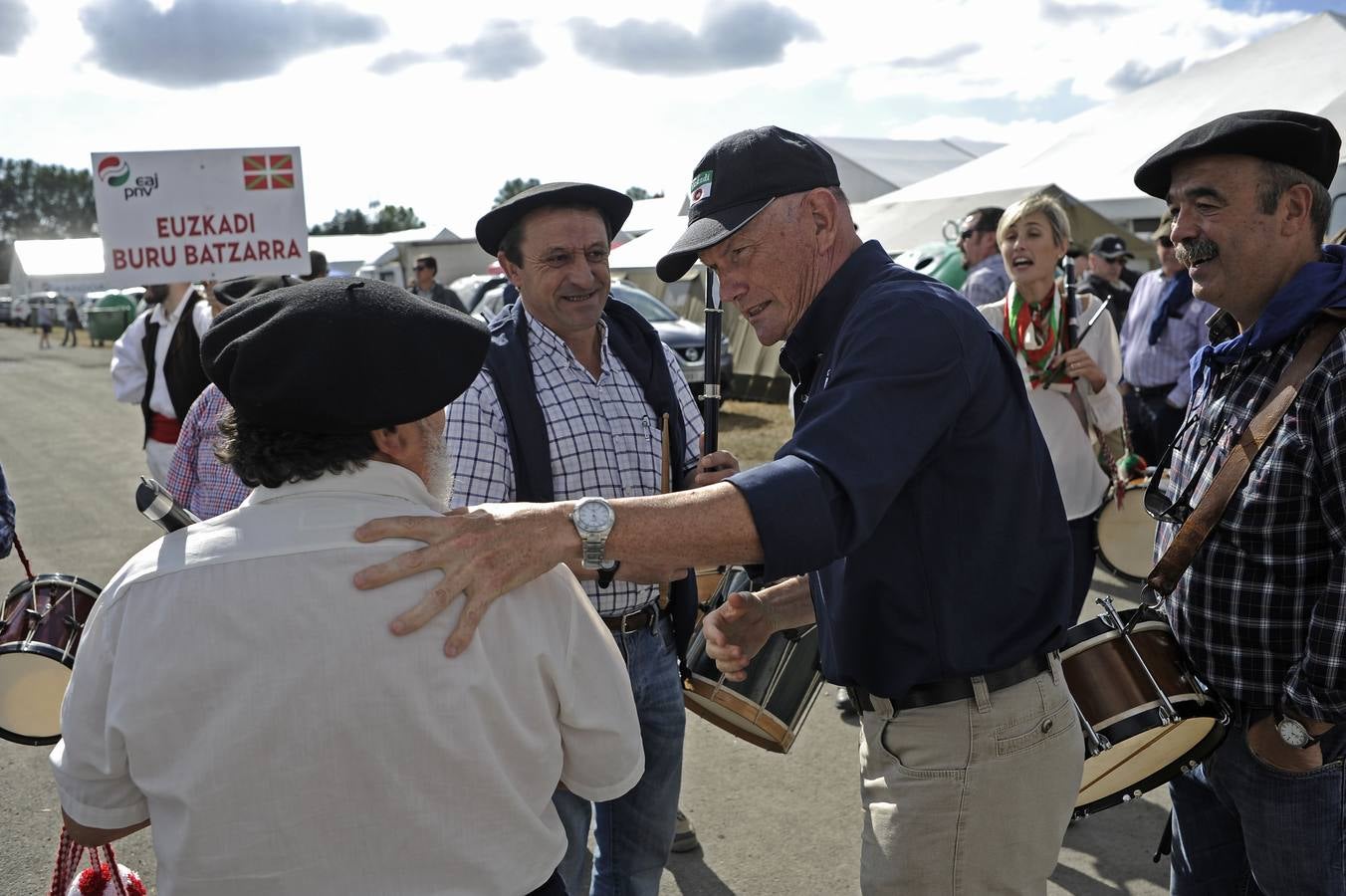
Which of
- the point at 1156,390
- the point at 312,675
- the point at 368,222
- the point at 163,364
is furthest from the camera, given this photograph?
the point at 368,222

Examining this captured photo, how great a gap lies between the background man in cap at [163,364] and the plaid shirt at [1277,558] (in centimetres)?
479

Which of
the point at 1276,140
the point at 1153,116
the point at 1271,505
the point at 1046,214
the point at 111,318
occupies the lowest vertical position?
the point at 111,318

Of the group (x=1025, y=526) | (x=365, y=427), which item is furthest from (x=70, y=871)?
(x=1025, y=526)

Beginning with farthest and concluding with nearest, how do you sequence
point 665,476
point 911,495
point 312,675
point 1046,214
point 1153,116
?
point 1153,116 → point 1046,214 → point 665,476 → point 911,495 → point 312,675

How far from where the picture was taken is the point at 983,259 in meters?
7.42

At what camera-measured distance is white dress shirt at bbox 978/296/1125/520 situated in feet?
15.4

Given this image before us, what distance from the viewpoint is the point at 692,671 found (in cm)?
287

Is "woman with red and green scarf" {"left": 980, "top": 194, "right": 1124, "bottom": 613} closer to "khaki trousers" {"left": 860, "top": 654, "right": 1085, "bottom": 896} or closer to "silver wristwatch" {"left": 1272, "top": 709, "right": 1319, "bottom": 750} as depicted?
"silver wristwatch" {"left": 1272, "top": 709, "right": 1319, "bottom": 750}

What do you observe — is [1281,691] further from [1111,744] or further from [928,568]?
[928,568]

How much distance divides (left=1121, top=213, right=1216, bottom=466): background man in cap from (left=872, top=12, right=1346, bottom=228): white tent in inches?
151

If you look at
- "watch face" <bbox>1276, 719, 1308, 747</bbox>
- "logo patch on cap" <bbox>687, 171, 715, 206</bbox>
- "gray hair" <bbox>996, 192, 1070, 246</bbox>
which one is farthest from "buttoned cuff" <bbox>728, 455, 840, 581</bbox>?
"gray hair" <bbox>996, 192, 1070, 246</bbox>

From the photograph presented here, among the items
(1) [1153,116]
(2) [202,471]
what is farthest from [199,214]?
(1) [1153,116]

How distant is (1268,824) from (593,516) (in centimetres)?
175

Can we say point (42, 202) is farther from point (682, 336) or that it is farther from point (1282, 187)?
point (1282, 187)
